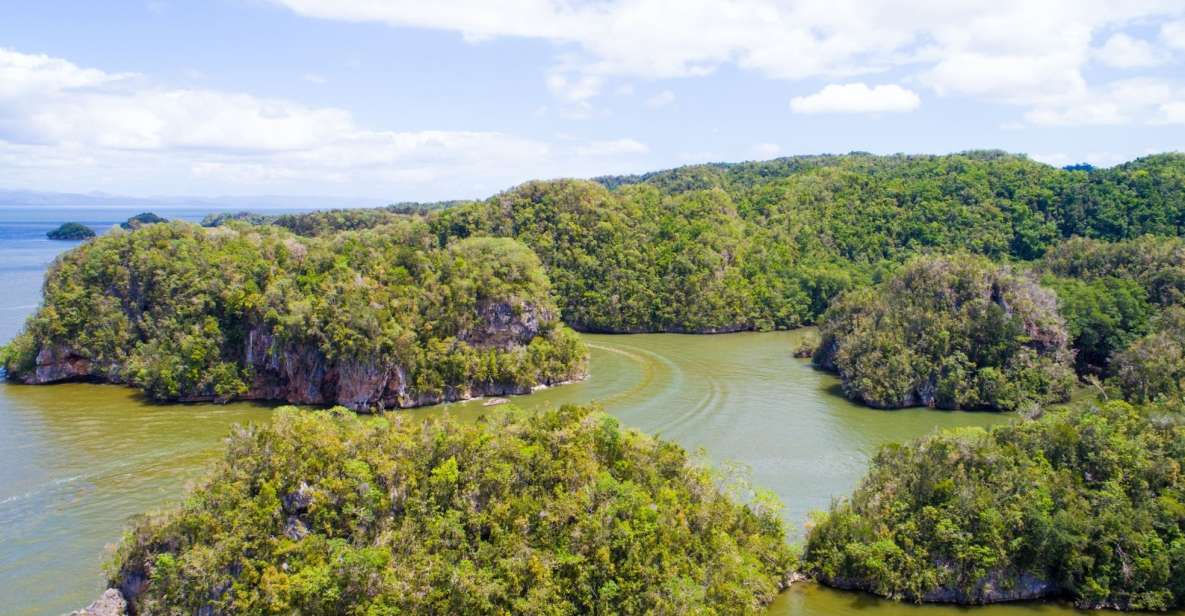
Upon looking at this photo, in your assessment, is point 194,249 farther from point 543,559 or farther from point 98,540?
point 543,559

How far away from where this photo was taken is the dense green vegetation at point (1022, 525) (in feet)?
79.4

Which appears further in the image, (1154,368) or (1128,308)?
(1128,308)

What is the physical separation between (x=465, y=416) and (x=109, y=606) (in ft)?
74.7

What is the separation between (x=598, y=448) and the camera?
25.2 metres

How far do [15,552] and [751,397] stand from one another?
35.6 m

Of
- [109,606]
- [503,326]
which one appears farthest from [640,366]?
[109,606]

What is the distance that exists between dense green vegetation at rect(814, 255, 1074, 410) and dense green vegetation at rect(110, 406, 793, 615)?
24923mm

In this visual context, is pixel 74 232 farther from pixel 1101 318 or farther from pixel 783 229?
pixel 1101 318

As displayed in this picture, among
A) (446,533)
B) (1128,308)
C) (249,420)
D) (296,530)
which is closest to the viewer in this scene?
A: (296,530)

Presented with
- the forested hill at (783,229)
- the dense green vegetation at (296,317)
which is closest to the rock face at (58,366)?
the dense green vegetation at (296,317)

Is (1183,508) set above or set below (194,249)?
below

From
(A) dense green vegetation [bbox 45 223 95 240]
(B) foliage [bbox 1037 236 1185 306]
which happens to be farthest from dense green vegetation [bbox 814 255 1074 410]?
(A) dense green vegetation [bbox 45 223 95 240]

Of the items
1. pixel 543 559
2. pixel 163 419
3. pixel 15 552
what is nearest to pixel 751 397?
pixel 543 559

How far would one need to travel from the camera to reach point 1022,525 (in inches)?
967
